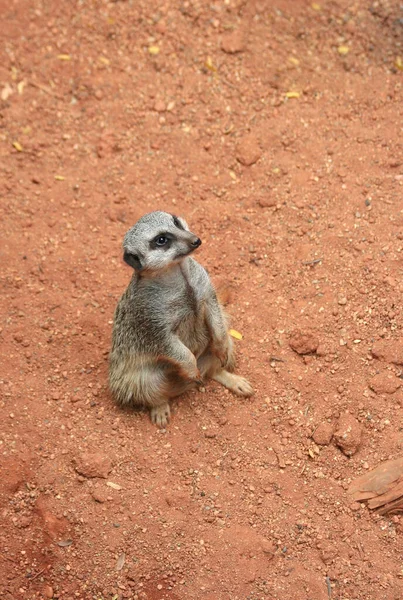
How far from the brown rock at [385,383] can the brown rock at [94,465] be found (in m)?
1.26

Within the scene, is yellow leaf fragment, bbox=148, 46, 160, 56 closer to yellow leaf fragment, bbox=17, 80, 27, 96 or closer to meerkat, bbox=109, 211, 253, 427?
yellow leaf fragment, bbox=17, 80, 27, 96

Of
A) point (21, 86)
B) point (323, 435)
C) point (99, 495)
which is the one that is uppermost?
point (21, 86)

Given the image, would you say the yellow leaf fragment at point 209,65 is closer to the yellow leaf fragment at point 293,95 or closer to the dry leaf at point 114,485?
the yellow leaf fragment at point 293,95

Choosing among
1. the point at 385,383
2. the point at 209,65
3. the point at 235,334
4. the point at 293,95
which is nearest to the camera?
the point at 385,383

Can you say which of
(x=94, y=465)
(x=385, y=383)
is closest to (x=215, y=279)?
(x=385, y=383)

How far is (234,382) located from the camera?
3.49m

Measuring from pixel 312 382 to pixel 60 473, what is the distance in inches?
48.5

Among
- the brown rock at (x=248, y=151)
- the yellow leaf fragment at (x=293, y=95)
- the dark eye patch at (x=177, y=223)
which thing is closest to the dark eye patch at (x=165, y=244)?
the dark eye patch at (x=177, y=223)

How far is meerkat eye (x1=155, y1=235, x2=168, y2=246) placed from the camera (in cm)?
295

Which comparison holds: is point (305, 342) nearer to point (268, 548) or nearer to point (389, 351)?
point (389, 351)

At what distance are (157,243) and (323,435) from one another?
1.13m

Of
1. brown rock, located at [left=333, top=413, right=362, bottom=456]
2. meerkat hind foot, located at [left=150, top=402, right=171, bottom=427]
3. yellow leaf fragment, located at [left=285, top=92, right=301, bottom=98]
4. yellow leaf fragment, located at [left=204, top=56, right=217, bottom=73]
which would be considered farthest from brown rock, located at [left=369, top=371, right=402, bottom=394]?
yellow leaf fragment, located at [left=204, top=56, right=217, bottom=73]

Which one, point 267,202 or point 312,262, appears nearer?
point 312,262

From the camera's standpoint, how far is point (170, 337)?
3.26 metres
